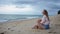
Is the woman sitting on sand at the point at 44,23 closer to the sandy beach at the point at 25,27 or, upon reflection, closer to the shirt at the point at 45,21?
the shirt at the point at 45,21

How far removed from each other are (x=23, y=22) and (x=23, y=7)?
42cm

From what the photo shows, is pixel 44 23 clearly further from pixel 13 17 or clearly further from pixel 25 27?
pixel 13 17

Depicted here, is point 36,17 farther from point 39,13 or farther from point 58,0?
point 58,0

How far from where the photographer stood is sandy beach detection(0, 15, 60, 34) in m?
2.42

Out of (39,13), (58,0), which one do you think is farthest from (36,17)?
(58,0)

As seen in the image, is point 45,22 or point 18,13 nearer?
point 45,22

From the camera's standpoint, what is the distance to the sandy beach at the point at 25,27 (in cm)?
242

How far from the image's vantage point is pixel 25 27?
278cm

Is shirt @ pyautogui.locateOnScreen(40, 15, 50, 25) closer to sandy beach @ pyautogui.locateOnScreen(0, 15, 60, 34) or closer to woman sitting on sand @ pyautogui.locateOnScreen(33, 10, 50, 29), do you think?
woman sitting on sand @ pyautogui.locateOnScreen(33, 10, 50, 29)

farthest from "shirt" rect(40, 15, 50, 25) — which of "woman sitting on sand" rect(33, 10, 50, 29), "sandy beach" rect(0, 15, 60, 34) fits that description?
"sandy beach" rect(0, 15, 60, 34)

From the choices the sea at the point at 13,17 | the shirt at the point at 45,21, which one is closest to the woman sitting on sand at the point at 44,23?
the shirt at the point at 45,21

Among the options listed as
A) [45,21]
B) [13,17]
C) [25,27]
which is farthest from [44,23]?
[13,17]

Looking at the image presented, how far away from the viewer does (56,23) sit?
3033mm

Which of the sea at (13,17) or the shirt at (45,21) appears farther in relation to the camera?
the sea at (13,17)
